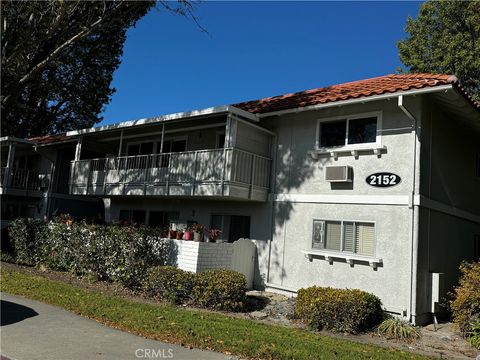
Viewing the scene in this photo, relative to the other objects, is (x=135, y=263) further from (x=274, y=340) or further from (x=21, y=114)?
(x=21, y=114)

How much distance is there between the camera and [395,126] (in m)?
11.3

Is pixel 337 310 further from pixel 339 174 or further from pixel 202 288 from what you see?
pixel 339 174

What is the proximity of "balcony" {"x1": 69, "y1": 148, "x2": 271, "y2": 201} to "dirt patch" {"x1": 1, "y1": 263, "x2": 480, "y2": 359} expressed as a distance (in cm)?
311

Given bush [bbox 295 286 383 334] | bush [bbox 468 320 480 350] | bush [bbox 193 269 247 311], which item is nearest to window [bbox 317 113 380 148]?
bush [bbox 295 286 383 334]

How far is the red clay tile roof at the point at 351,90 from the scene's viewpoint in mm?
10584

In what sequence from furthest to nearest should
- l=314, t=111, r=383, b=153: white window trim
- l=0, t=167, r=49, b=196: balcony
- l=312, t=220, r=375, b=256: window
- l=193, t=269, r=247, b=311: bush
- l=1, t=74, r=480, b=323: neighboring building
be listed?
l=0, t=167, r=49, b=196: balcony, l=314, t=111, r=383, b=153: white window trim, l=312, t=220, r=375, b=256: window, l=1, t=74, r=480, b=323: neighboring building, l=193, t=269, r=247, b=311: bush

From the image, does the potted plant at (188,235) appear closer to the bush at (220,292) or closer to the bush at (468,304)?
the bush at (220,292)

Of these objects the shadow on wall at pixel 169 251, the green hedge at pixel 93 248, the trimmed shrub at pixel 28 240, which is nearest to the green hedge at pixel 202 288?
the green hedge at pixel 93 248

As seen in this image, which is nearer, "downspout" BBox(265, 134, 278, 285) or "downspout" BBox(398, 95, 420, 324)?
"downspout" BBox(398, 95, 420, 324)

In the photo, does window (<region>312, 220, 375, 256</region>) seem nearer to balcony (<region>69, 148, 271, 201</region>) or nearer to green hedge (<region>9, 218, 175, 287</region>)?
balcony (<region>69, 148, 271, 201</region>)

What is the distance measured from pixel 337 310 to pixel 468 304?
274cm

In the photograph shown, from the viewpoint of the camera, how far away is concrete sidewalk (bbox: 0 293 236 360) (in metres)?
6.23

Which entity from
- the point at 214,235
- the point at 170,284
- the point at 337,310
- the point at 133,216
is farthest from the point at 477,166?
the point at 133,216

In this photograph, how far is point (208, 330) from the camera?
26.0ft
